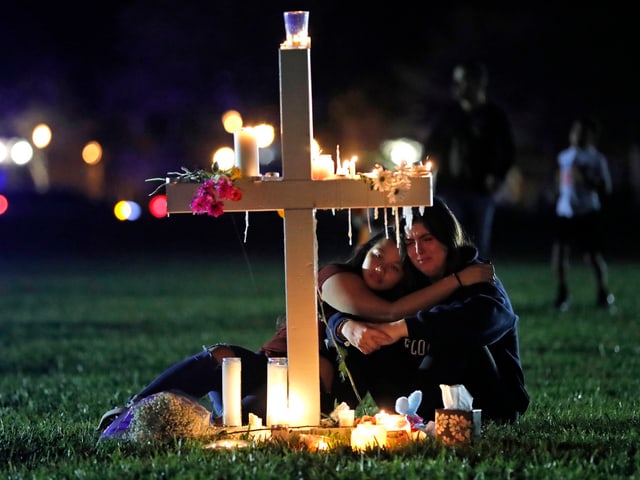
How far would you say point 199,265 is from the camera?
2900 centimetres

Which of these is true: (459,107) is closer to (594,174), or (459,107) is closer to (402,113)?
(594,174)

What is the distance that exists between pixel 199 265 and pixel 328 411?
21972mm

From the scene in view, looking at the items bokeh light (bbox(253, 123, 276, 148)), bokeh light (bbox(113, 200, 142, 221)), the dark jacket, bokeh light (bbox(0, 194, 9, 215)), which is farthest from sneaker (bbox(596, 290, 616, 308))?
bokeh light (bbox(0, 194, 9, 215))

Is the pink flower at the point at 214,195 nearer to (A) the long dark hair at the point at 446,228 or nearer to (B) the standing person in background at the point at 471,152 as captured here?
(A) the long dark hair at the point at 446,228

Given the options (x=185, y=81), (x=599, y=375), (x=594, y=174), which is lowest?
(x=599, y=375)

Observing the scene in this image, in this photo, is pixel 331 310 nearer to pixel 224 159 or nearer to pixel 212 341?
pixel 224 159

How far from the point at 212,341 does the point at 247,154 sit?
690 centimetres

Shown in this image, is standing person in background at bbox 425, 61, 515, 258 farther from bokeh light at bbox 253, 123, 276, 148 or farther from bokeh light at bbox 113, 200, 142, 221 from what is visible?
bokeh light at bbox 113, 200, 142, 221

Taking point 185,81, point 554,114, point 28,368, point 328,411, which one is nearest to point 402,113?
point 554,114

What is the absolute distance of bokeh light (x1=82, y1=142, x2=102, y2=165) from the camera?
155 feet

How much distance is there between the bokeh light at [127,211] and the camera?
153 feet

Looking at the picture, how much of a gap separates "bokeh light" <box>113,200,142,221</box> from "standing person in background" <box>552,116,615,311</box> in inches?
1218

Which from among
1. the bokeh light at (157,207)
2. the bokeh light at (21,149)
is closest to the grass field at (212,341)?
the bokeh light at (21,149)

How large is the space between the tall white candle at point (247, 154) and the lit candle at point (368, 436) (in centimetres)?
128
